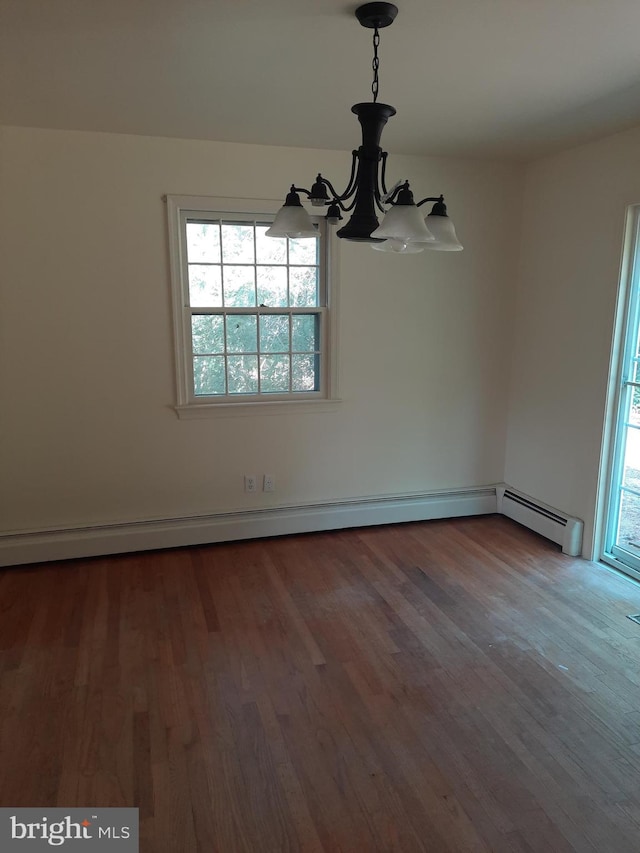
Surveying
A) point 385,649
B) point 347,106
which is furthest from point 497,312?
point 385,649

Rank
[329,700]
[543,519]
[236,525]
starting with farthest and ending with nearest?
1. [543,519]
2. [236,525]
3. [329,700]

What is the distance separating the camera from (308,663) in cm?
277

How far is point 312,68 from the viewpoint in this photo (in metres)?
2.53

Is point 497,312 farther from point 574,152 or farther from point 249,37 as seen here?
point 249,37

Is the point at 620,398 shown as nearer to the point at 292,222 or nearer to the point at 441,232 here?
the point at 441,232

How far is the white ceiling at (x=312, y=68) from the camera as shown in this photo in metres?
2.07

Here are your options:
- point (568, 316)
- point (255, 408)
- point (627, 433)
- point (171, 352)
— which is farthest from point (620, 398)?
point (171, 352)

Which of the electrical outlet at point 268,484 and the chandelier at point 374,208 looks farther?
the electrical outlet at point 268,484

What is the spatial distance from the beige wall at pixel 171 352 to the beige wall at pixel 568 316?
0.29ft

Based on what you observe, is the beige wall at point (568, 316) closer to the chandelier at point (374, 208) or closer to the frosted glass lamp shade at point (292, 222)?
the chandelier at point (374, 208)

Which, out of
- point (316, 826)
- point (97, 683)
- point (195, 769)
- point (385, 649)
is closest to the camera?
point (316, 826)

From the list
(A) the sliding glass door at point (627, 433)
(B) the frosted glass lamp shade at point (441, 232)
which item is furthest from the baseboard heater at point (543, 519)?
(B) the frosted glass lamp shade at point (441, 232)

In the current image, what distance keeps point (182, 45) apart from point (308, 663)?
2.66 m

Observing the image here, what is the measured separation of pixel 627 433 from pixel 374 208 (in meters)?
2.47
